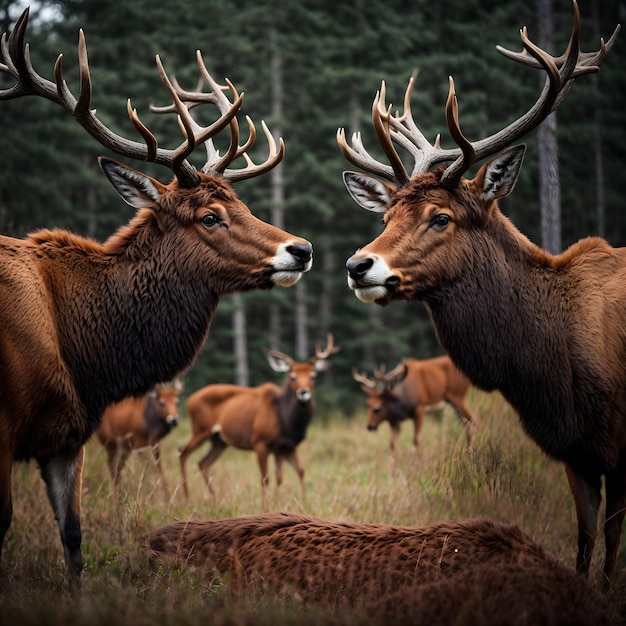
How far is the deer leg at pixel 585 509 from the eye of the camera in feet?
15.2

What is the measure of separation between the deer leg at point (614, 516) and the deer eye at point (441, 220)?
192 cm

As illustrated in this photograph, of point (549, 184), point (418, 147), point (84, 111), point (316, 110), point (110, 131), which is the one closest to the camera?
point (84, 111)

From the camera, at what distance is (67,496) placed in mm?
4559

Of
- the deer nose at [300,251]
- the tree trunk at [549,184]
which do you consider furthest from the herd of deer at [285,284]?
the tree trunk at [549,184]

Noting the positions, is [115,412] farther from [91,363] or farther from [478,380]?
[478,380]

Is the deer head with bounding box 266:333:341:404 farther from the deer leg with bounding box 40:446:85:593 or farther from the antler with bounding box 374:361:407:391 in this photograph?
the deer leg with bounding box 40:446:85:593

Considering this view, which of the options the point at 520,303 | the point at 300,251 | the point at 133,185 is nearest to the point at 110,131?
the point at 133,185

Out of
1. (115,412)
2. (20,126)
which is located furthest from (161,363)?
(20,126)

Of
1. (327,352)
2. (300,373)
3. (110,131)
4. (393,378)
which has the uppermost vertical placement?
(110,131)

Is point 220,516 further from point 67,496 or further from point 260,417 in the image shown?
point 260,417

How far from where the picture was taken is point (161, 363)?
4.77 m

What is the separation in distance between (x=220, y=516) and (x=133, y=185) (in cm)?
333

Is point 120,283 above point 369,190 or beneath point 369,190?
beneath

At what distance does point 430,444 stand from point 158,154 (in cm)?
555
